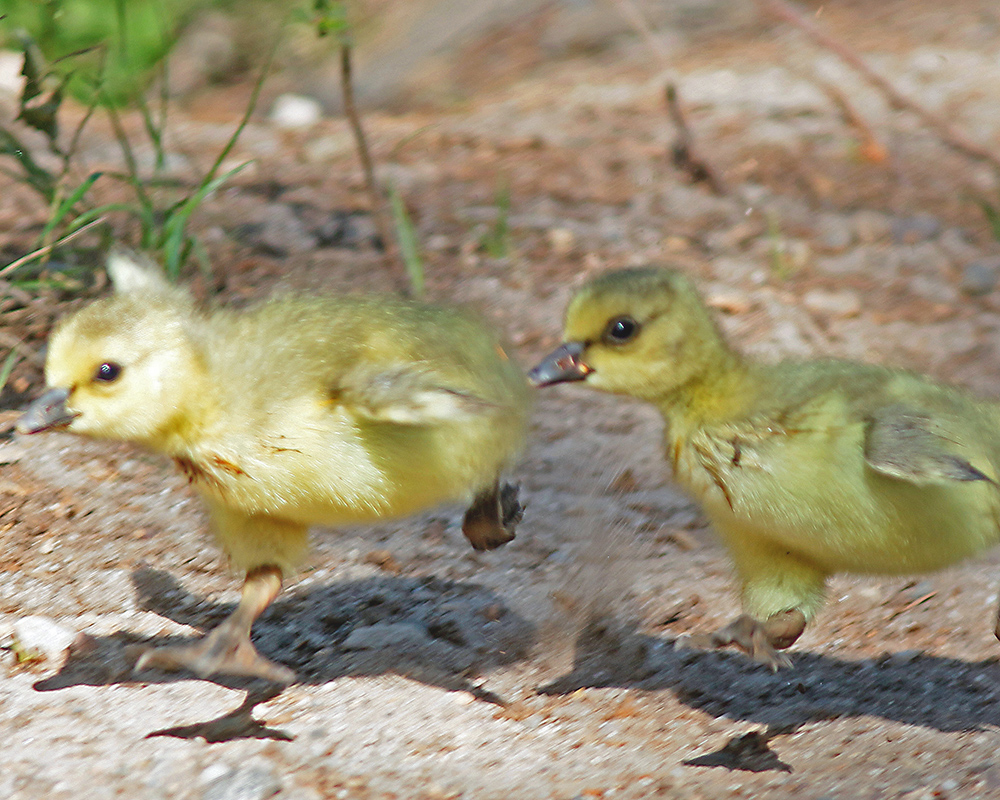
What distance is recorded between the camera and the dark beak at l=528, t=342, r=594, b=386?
3205 millimetres

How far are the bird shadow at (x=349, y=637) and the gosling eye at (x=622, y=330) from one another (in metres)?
1.03

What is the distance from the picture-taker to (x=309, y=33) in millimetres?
8852

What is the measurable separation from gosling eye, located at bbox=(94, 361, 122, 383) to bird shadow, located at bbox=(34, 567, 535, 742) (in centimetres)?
76

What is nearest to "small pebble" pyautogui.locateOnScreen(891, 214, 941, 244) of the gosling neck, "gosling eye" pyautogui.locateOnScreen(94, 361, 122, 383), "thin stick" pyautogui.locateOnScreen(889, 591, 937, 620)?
"thin stick" pyautogui.locateOnScreen(889, 591, 937, 620)

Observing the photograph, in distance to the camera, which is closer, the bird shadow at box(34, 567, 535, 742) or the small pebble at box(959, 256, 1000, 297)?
the bird shadow at box(34, 567, 535, 742)

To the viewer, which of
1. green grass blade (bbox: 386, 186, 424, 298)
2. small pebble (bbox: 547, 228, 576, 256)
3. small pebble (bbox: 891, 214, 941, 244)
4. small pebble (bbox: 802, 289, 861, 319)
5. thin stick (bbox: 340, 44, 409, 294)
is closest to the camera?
thin stick (bbox: 340, 44, 409, 294)

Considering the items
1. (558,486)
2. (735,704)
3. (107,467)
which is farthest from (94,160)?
(735,704)

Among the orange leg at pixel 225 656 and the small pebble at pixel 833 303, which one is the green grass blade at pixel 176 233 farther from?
the small pebble at pixel 833 303

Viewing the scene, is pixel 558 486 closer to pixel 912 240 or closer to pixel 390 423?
pixel 390 423

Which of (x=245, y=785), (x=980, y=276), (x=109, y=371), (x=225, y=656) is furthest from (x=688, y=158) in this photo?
(x=245, y=785)

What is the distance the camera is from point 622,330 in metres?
3.19

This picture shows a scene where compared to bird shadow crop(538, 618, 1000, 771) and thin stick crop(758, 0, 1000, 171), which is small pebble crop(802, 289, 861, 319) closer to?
thin stick crop(758, 0, 1000, 171)

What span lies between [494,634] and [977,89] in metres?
5.51

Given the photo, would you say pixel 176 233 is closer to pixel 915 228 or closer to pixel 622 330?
pixel 622 330
